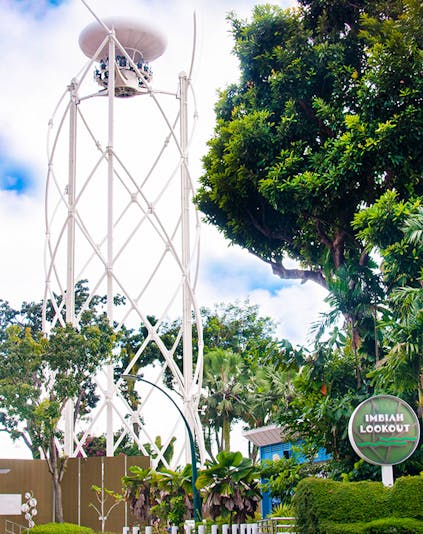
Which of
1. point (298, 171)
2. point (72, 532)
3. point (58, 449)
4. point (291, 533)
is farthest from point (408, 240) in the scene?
point (58, 449)

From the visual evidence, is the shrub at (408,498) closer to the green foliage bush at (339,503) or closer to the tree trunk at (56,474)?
the green foliage bush at (339,503)

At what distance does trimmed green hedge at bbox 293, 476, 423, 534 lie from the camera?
1697cm

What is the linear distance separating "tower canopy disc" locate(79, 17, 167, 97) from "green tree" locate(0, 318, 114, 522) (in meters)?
10.8

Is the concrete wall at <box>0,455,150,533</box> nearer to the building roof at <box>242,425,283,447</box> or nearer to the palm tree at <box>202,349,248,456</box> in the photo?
the building roof at <box>242,425,283,447</box>

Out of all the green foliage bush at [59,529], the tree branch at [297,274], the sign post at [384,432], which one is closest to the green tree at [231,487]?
the sign post at [384,432]

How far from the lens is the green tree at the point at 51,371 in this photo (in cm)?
3150

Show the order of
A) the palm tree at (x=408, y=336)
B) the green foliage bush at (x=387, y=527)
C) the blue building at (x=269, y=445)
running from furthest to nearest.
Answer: the blue building at (x=269, y=445) < the palm tree at (x=408, y=336) < the green foliage bush at (x=387, y=527)

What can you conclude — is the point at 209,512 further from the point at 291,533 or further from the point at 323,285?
the point at 323,285

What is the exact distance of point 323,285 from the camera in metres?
28.3

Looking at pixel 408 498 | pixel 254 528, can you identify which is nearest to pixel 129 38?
pixel 254 528

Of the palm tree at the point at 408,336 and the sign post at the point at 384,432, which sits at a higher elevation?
the palm tree at the point at 408,336

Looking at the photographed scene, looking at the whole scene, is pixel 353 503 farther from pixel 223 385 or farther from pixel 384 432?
pixel 223 385

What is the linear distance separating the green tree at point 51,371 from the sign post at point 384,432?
578 inches

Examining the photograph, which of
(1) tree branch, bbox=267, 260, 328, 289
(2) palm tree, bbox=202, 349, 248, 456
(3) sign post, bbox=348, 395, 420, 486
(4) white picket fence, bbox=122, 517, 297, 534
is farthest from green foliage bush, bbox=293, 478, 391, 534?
(2) palm tree, bbox=202, 349, 248, 456
